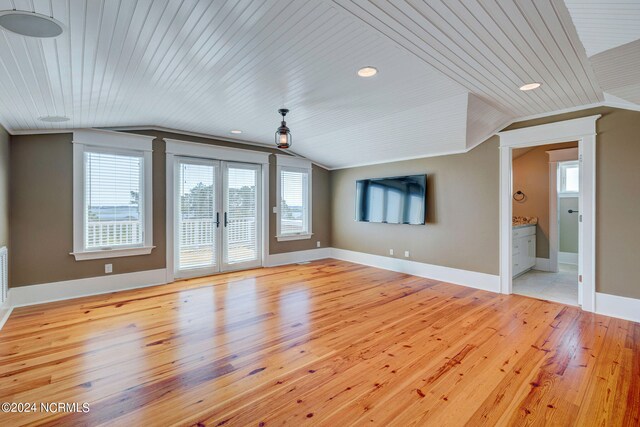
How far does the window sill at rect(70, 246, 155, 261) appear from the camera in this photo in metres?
4.14

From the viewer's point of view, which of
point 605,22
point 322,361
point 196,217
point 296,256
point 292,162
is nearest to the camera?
point 605,22

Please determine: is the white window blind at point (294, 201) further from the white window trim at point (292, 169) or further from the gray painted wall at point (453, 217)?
the gray painted wall at point (453, 217)

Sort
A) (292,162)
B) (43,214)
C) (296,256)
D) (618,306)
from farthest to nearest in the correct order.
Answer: (296,256)
(292,162)
(43,214)
(618,306)

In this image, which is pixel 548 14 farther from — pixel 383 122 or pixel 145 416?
pixel 145 416

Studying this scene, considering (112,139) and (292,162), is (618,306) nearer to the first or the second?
(292,162)

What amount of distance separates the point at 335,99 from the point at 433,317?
2785mm

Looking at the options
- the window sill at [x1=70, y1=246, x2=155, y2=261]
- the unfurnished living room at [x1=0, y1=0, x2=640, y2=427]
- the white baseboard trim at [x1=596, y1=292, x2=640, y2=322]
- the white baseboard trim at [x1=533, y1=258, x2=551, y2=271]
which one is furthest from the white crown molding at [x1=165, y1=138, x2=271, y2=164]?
the white baseboard trim at [x1=533, y1=258, x2=551, y2=271]

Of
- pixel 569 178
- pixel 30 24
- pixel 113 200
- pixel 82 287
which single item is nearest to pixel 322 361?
pixel 30 24

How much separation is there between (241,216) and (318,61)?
384cm

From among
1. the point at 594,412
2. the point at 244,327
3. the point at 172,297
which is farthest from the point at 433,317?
the point at 172,297

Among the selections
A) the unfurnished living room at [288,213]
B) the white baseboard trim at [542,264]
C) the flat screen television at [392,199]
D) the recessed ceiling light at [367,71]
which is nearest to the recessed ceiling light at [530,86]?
the unfurnished living room at [288,213]

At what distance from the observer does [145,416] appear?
1.76m

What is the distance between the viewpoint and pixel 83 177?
4.16 meters

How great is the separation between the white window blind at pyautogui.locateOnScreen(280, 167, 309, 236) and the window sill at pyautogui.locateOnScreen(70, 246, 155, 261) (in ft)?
8.59
